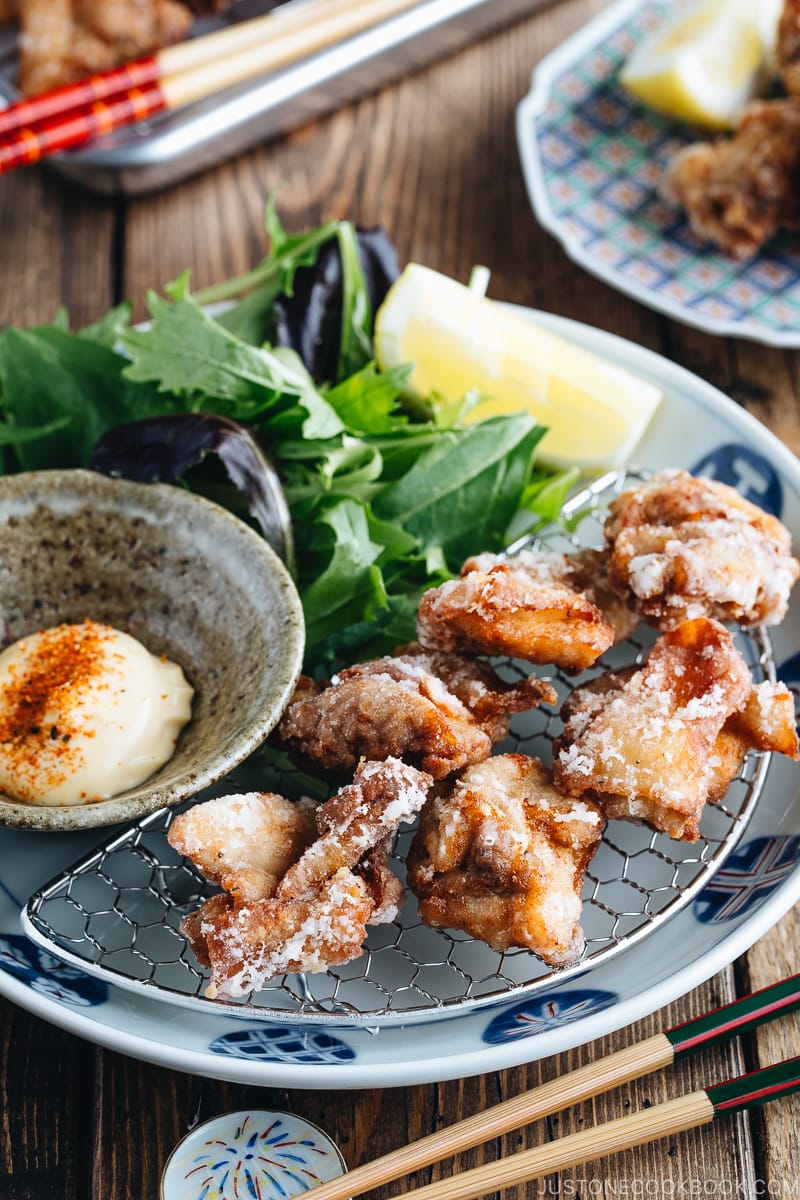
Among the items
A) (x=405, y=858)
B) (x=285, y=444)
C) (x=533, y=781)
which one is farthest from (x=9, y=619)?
(x=533, y=781)

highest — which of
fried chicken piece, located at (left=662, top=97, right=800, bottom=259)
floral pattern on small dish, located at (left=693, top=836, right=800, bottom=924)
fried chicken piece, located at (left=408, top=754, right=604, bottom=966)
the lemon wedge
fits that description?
the lemon wedge

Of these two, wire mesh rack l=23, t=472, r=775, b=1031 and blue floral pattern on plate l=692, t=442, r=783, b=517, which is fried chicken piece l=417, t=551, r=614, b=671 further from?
blue floral pattern on plate l=692, t=442, r=783, b=517

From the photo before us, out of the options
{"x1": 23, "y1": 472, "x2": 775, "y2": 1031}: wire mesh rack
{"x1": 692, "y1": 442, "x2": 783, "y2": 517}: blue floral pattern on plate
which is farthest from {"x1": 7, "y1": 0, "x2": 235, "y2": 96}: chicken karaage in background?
{"x1": 23, "y1": 472, "x2": 775, "y2": 1031}: wire mesh rack

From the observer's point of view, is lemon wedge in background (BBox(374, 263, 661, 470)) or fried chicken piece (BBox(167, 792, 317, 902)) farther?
lemon wedge in background (BBox(374, 263, 661, 470))

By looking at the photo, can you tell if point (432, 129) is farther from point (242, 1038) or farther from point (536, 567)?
point (242, 1038)

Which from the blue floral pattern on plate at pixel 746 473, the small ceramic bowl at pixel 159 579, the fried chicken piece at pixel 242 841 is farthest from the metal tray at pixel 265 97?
the fried chicken piece at pixel 242 841
